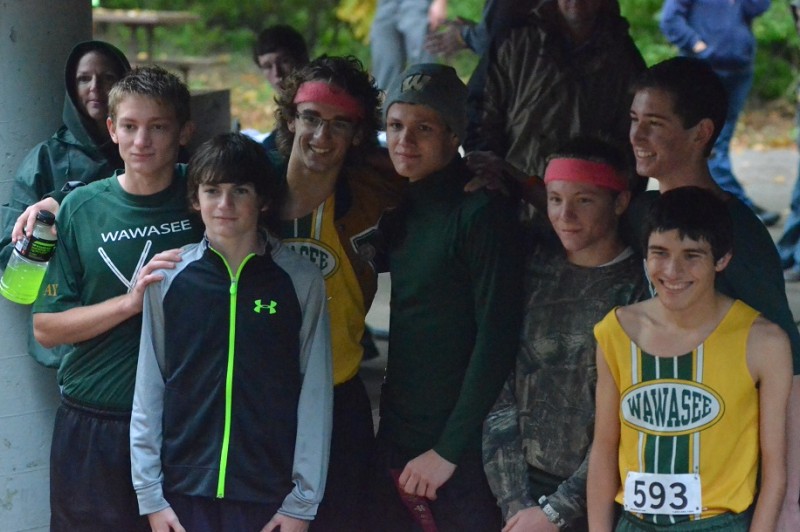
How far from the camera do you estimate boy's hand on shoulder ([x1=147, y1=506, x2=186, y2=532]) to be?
3.58m

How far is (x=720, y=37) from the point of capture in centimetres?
943

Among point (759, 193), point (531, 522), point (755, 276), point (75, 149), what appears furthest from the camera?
point (759, 193)

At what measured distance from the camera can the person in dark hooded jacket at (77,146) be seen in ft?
13.4

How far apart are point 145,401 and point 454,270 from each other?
3.22 feet

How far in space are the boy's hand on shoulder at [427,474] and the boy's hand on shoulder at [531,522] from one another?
0.81 feet

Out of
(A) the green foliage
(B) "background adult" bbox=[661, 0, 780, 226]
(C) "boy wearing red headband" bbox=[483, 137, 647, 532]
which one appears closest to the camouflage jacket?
(C) "boy wearing red headband" bbox=[483, 137, 647, 532]

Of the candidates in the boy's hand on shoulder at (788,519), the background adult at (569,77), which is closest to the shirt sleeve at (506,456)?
the boy's hand on shoulder at (788,519)

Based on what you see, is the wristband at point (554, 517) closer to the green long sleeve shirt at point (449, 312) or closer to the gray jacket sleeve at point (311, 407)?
the green long sleeve shirt at point (449, 312)

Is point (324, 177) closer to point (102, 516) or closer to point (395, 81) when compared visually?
point (395, 81)

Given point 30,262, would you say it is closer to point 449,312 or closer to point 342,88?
point 342,88

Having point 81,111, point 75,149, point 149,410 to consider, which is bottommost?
point 149,410

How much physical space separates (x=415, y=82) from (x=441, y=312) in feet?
2.32

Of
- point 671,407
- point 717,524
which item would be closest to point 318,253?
point 671,407

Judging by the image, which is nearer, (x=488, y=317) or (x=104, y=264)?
(x=488, y=317)
